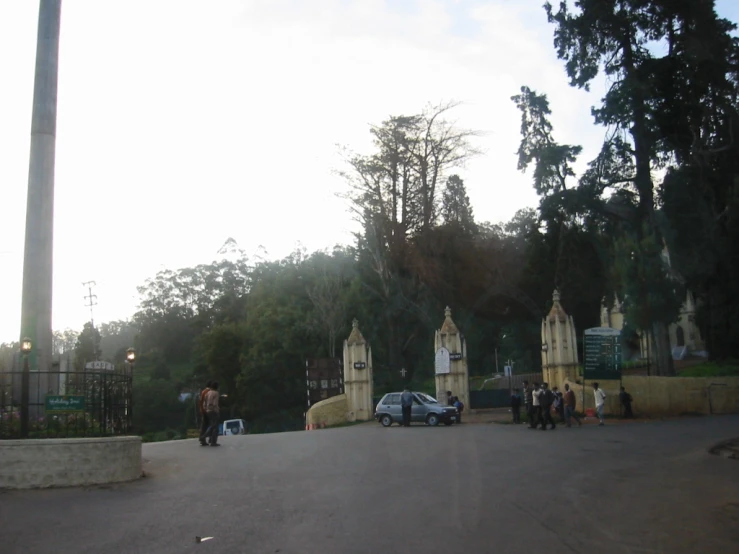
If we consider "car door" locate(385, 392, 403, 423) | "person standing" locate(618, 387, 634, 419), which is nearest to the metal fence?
"car door" locate(385, 392, 403, 423)

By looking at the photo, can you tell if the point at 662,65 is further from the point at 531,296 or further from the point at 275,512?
the point at 275,512

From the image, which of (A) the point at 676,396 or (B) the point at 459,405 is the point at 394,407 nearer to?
(B) the point at 459,405

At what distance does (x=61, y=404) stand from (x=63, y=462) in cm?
121

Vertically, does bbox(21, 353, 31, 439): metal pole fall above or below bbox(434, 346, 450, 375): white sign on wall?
below

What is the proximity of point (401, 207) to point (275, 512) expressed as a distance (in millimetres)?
41753

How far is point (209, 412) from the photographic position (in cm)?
2050

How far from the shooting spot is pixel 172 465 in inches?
632

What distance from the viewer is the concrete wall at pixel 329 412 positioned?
38688 millimetres

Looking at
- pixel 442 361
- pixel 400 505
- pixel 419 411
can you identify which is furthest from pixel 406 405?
pixel 400 505

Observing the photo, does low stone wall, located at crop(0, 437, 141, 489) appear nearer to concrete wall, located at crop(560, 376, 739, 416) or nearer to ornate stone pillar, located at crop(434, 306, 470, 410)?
concrete wall, located at crop(560, 376, 739, 416)

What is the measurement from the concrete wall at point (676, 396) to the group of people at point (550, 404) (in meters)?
0.93

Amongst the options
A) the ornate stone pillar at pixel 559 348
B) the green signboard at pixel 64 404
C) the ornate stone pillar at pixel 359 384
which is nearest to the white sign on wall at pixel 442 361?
the ornate stone pillar at pixel 359 384

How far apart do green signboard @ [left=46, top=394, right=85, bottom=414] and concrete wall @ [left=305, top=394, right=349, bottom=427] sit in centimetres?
2534

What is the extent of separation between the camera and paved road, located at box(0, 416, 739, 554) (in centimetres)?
880
